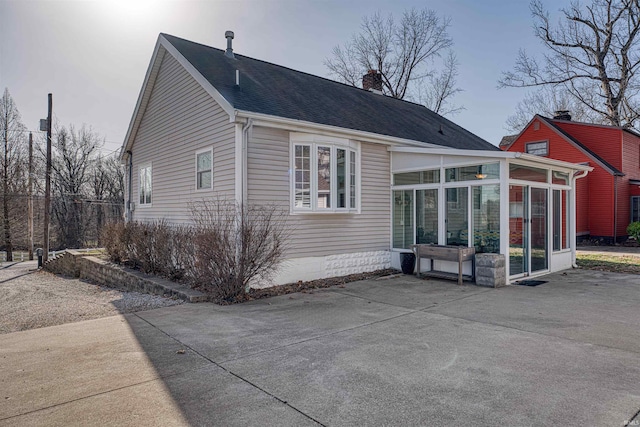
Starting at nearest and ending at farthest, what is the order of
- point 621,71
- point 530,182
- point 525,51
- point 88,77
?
point 530,182
point 88,77
point 621,71
point 525,51

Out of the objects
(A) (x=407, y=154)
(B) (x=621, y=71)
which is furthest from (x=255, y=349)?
(B) (x=621, y=71)

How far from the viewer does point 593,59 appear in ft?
74.0

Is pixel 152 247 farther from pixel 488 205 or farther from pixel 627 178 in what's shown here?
pixel 627 178

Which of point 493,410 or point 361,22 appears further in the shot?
point 361,22

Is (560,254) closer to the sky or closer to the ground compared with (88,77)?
closer to the ground

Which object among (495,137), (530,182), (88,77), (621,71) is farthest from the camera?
(495,137)

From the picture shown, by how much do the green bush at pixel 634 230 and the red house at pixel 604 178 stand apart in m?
0.56

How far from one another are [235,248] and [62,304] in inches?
148

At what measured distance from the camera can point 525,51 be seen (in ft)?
79.5

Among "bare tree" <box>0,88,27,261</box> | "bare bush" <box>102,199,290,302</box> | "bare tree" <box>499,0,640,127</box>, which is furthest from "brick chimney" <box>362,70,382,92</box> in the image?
"bare tree" <box>0,88,27,261</box>

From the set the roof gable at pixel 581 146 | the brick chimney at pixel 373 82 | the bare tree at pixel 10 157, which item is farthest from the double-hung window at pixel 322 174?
the bare tree at pixel 10 157

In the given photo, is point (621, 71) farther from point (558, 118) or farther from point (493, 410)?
point (493, 410)

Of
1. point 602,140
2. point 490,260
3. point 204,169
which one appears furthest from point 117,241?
point 602,140

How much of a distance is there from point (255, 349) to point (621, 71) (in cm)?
2683
